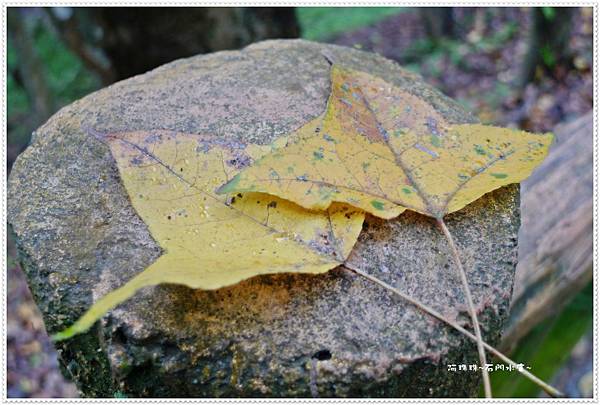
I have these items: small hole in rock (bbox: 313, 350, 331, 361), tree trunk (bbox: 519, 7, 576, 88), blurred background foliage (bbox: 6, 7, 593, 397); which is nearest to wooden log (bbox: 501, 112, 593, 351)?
blurred background foliage (bbox: 6, 7, 593, 397)

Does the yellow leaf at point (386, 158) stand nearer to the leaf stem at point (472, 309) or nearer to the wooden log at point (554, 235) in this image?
the leaf stem at point (472, 309)

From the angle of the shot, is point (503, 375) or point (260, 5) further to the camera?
point (260, 5)

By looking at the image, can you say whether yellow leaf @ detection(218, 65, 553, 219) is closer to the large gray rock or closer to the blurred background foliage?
the large gray rock

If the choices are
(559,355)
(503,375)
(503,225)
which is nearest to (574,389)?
(559,355)

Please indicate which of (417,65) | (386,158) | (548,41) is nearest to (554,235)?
(386,158)

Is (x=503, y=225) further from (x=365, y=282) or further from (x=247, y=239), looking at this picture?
(x=247, y=239)

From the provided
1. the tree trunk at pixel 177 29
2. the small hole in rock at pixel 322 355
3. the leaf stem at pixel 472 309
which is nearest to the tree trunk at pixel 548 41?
the tree trunk at pixel 177 29
